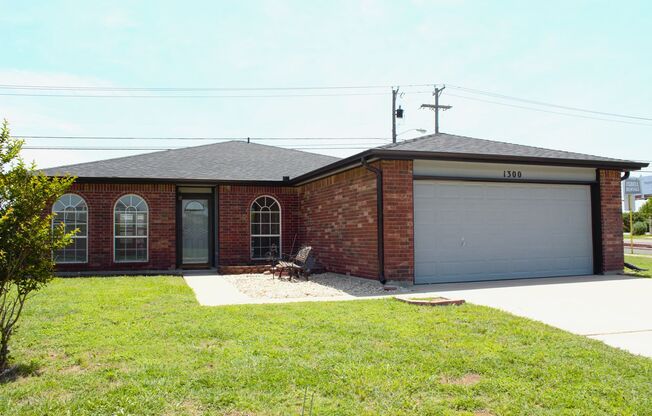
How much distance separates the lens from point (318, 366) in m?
4.52

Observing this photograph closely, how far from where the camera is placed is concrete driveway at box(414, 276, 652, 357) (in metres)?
6.03

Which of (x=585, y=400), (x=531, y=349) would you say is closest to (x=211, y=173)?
(x=531, y=349)

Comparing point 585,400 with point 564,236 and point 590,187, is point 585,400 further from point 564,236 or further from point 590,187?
point 590,187

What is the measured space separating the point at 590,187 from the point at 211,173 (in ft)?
36.2

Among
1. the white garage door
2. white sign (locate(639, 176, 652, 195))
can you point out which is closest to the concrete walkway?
the white garage door

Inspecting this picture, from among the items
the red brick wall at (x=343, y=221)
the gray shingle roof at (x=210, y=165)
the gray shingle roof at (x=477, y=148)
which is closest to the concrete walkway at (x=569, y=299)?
the red brick wall at (x=343, y=221)

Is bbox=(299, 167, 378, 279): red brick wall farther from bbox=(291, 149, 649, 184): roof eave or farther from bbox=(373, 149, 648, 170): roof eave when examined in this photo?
bbox=(373, 149, 648, 170): roof eave

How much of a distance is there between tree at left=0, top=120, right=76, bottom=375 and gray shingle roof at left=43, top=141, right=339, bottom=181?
9.58 m

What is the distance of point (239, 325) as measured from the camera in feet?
20.8

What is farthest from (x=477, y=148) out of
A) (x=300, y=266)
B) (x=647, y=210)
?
(x=647, y=210)

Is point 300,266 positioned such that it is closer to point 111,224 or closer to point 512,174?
point 512,174

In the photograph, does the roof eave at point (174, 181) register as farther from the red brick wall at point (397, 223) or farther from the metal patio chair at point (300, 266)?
the red brick wall at point (397, 223)

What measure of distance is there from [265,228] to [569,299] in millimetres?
9737

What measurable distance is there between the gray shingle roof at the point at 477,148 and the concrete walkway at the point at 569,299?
299 centimetres
